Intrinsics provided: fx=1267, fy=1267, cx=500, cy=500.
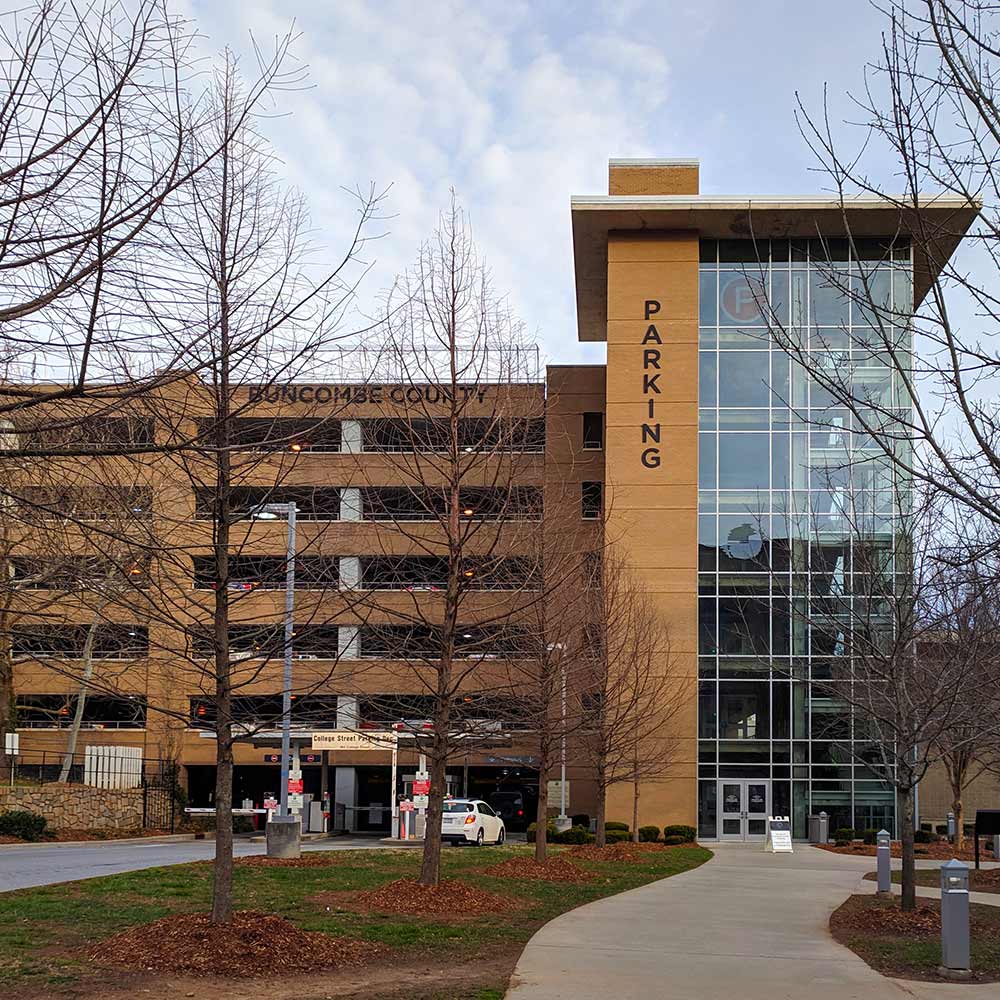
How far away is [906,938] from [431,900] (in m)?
5.59

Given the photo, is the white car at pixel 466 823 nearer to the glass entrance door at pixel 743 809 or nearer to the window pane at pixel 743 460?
the glass entrance door at pixel 743 809

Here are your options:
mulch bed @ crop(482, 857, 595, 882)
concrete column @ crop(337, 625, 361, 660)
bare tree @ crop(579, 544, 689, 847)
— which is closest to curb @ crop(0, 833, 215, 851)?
concrete column @ crop(337, 625, 361, 660)

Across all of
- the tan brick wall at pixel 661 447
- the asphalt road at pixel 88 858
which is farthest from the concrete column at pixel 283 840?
the tan brick wall at pixel 661 447

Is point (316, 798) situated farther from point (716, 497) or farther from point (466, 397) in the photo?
point (466, 397)

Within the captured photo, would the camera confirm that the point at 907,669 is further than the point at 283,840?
No

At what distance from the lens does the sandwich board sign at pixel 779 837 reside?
36938 millimetres

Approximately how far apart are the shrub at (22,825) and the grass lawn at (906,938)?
840 inches

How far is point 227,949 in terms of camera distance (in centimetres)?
1080

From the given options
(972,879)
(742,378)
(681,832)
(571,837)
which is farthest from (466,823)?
(742,378)

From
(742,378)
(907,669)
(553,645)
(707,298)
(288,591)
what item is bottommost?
(907,669)

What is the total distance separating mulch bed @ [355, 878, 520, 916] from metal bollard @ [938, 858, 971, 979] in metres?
5.73

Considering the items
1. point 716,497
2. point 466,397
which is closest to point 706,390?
point 716,497

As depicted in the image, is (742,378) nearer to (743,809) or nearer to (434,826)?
(743,809)

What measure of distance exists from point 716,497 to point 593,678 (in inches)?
722
